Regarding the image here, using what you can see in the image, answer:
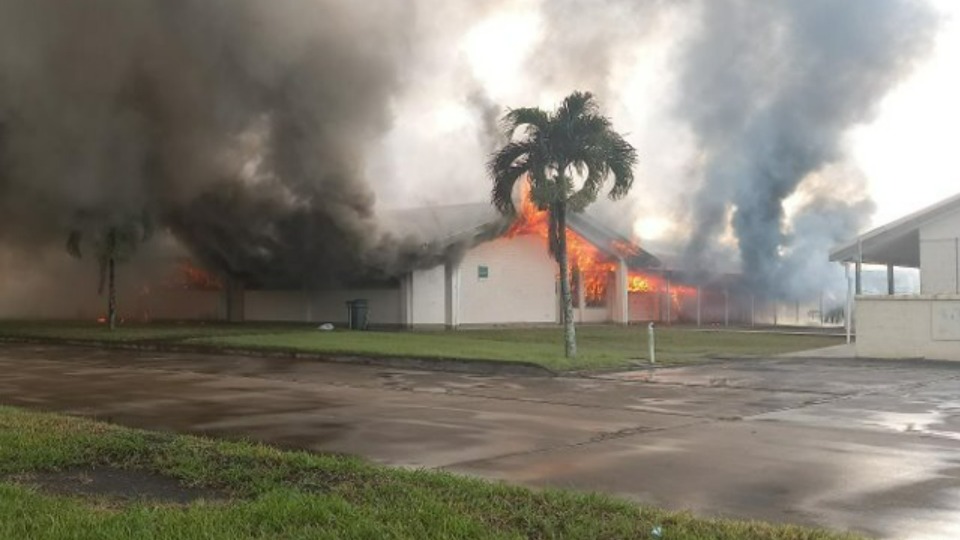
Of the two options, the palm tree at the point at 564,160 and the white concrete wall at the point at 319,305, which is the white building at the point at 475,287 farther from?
the palm tree at the point at 564,160

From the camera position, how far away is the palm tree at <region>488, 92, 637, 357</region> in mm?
16031

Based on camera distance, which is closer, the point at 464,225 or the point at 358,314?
the point at 358,314

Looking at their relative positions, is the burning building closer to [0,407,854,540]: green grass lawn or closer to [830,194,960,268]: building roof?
[830,194,960,268]: building roof

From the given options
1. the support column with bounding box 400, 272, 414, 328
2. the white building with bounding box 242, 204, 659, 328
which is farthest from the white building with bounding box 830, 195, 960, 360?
the support column with bounding box 400, 272, 414, 328

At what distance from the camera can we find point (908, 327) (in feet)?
58.1

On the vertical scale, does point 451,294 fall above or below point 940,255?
below

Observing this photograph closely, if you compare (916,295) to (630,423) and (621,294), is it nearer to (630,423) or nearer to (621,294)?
(630,423)

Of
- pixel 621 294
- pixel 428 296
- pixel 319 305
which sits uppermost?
pixel 621 294

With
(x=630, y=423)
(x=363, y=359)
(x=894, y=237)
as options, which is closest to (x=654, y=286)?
(x=894, y=237)

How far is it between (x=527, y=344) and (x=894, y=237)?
9224 mm

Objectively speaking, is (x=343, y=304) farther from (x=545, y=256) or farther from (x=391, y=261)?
(x=545, y=256)

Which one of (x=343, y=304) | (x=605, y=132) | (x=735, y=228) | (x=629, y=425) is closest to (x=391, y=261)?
(x=343, y=304)

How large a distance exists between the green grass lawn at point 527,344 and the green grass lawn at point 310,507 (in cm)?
894

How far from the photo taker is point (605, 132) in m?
16.1
